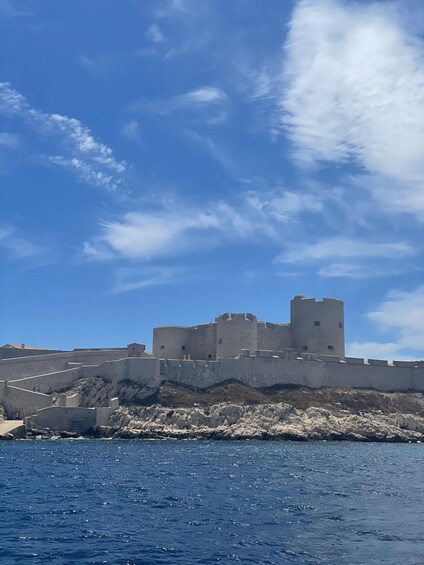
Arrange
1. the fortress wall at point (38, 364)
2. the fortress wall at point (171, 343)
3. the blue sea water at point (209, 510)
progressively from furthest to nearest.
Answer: the fortress wall at point (171, 343)
the fortress wall at point (38, 364)
the blue sea water at point (209, 510)

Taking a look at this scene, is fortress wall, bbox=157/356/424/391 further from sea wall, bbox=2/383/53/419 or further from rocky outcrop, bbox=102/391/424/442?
sea wall, bbox=2/383/53/419

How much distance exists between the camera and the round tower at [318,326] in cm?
6725

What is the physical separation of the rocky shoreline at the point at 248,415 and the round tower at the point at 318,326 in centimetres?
593

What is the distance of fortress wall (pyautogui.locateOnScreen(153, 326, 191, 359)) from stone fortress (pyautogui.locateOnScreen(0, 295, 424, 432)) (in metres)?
0.09

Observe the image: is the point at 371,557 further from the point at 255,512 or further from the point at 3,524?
the point at 3,524

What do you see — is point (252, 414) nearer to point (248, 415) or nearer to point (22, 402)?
point (248, 415)

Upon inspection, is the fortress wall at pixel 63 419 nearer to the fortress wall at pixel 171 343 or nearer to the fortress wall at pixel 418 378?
the fortress wall at pixel 171 343

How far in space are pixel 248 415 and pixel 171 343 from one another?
13.6 m

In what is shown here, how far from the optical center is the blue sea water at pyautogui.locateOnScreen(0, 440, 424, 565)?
15.8m

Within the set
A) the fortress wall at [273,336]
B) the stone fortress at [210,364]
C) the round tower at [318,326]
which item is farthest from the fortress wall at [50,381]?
the round tower at [318,326]

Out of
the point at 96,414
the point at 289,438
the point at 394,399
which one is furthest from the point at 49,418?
the point at 394,399

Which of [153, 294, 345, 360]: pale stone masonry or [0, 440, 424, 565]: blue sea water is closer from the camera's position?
[0, 440, 424, 565]: blue sea water

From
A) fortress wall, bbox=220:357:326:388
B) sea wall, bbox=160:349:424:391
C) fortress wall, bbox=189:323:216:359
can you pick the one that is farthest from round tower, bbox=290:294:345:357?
fortress wall, bbox=189:323:216:359

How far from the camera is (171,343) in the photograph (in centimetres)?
6706
